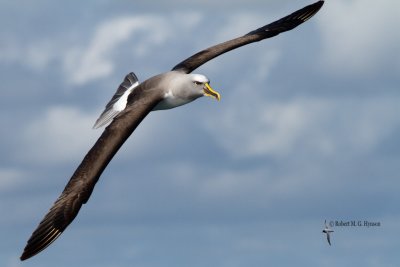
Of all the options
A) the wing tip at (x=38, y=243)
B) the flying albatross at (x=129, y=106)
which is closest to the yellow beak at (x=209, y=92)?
the flying albatross at (x=129, y=106)

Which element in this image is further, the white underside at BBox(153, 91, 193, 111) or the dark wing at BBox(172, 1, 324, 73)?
the dark wing at BBox(172, 1, 324, 73)

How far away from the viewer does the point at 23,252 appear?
2191 cm

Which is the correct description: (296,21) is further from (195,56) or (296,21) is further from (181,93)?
(181,93)

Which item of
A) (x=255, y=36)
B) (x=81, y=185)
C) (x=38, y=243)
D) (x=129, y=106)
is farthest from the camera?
(x=255, y=36)

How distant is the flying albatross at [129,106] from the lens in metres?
Answer: 22.9

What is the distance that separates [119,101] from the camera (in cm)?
2889

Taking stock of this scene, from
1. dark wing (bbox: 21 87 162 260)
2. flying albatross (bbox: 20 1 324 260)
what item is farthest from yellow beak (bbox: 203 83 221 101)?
dark wing (bbox: 21 87 162 260)

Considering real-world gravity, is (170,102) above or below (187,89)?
below

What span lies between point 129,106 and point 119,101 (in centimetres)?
200

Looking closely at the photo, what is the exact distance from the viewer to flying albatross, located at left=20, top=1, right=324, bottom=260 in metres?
22.9

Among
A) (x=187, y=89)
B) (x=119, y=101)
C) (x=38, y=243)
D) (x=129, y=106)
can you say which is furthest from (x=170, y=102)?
(x=38, y=243)

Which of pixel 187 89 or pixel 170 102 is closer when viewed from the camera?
pixel 187 89

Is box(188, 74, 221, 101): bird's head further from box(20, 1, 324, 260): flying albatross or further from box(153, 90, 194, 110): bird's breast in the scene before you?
box(153, 90, 194, 110): bird's breast

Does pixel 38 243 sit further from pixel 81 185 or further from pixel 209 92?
pixel 209 92
